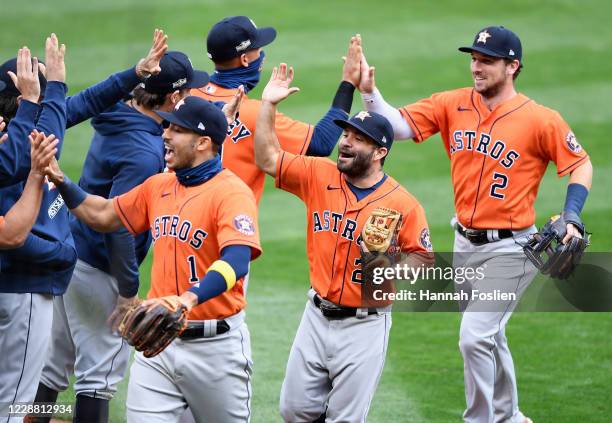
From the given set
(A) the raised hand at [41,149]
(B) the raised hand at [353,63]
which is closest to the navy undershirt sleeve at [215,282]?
(A) the raised hand at [41,149]

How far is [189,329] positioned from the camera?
16.6ft

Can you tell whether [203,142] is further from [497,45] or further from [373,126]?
[497,45]

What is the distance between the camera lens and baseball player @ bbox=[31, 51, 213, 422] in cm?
600

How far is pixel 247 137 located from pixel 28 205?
156cm

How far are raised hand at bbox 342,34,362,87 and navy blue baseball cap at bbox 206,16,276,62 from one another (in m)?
0.56

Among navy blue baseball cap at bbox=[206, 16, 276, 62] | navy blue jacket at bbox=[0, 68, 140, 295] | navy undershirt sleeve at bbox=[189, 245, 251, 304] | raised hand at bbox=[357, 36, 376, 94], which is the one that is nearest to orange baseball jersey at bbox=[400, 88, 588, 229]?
raised hand at bbox=[357, 36, 376, 94]

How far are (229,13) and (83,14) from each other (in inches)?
84.7

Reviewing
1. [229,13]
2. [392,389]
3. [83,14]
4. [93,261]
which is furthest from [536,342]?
[83,14]

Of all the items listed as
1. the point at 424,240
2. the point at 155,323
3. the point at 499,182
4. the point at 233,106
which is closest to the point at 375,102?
the point at 499,182

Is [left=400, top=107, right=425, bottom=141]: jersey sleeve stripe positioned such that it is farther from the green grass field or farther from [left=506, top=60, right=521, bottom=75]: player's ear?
the green grass field

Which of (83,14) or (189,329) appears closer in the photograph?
(189,329)

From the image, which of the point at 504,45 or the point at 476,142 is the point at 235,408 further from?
the point at 504,45

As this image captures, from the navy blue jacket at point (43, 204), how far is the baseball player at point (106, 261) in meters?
0.36

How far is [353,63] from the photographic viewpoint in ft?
20.6
